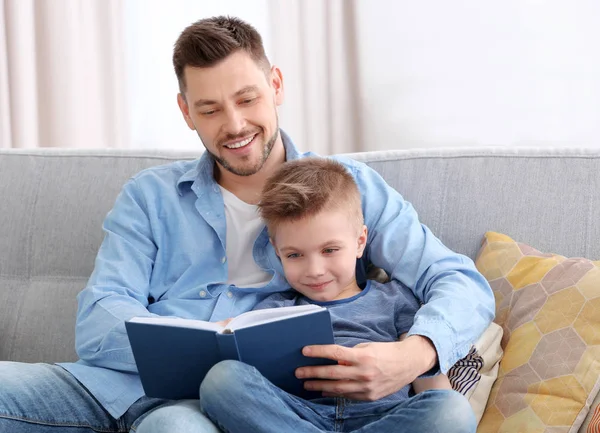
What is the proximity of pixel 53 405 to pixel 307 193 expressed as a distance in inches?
26.7

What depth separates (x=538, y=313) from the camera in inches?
68.9

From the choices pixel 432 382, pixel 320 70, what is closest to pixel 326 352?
pixel 432 382

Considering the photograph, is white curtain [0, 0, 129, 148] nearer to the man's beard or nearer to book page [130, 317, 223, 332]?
the man's beard

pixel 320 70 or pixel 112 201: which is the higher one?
pixel 320 70

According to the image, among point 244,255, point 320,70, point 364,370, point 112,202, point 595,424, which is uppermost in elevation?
point 320,70

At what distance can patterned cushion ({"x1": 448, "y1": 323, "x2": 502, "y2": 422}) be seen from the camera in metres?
1.70

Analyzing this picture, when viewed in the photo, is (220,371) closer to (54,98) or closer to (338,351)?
Answer: (338,351)

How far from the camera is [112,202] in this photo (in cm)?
221

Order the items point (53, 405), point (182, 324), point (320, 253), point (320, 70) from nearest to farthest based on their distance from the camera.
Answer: point (182, 324) → point (53, 405) → point (320, 253) → point (320, 70)

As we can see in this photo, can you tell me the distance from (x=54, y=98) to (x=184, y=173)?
1597 millimetres

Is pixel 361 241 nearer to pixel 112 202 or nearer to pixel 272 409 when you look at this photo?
pixel 272 409

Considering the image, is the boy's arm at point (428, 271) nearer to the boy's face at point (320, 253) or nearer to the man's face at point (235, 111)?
the boy's face at point (320, 253)

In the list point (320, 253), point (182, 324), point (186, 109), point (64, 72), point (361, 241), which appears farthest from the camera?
point (64, 72)

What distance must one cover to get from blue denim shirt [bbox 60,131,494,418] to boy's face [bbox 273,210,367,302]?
12 centimetres
